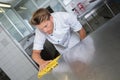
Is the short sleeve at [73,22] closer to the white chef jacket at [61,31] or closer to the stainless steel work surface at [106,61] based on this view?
the white chef jacket at [61,31]

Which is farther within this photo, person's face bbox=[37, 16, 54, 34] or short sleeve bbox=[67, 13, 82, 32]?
short sleeve bbox=[67, 13, 82, 32]

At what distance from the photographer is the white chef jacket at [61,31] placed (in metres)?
1.94

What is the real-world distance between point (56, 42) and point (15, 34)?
5339 mm

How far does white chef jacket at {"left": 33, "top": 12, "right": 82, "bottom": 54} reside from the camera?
6.37 feet

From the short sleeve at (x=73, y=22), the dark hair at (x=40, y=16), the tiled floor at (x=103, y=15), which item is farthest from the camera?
the tiled floor at (x=103, y=15)

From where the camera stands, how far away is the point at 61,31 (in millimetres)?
2035

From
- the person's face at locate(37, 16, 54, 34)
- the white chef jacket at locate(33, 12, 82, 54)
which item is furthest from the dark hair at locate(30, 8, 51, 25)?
the white chef jacket at locate(33, 12, 82, 54)

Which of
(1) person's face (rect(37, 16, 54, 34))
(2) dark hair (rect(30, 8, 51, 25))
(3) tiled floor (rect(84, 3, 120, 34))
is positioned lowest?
(3) tiled floor (rect(84, 3, 120, 34))

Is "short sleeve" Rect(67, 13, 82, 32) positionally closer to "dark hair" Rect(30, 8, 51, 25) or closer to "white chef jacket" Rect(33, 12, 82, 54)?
"white chef jacket" Rect(33, 12, 82, 54)

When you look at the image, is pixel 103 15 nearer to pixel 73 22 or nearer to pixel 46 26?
pixel 73 22

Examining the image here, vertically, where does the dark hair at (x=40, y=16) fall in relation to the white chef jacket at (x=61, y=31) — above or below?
above

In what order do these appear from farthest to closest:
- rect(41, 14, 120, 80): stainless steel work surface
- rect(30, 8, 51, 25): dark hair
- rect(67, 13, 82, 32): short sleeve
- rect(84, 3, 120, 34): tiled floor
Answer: rect(84, 3, 120, 34): tiled floor < rect(67, 13, 82, 32): short sleeve < rect(30, 8, 51, 25): dark hair < rect(41, 14, 120, 80): stainless steel work surface

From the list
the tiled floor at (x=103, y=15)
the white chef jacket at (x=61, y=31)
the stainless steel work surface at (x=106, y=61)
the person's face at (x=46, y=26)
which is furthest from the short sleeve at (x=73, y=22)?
the tiled floor at (x=103, y=15)

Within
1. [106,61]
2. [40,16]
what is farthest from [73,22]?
[106,61]
